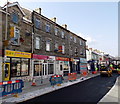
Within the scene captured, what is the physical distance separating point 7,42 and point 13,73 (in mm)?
3770

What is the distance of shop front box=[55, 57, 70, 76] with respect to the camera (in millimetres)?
20559

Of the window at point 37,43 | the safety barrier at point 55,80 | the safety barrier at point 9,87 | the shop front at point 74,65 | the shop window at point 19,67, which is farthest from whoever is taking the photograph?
the shop front at point 74,65

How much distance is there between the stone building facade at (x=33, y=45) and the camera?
12641 mm

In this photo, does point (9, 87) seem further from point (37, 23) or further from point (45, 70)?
point (37, 23)

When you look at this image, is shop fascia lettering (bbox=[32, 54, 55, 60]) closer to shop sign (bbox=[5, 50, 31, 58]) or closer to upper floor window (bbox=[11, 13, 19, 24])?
shop sign (bbox=[5, 50, 31, 58])

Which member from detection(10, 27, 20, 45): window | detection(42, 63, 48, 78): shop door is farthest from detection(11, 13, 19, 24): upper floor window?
detection(42, 63, 48, 78): shop door

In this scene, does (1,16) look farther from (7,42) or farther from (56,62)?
(56,62)

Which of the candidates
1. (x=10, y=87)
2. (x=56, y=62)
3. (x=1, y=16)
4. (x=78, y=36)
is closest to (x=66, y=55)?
(x=56, y=62)

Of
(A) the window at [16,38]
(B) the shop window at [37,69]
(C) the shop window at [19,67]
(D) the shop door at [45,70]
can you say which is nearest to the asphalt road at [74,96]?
(C) the shop window at [19,67]

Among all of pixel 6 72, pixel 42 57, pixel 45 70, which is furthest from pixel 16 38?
pixel 45 70

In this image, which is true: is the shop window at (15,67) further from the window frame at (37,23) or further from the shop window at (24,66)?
the window frame at (37,23)

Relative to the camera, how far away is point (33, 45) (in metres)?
15.8

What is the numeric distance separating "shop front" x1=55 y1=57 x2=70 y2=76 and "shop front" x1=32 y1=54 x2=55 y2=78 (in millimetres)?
1405

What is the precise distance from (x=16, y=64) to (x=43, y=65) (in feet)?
16.8
